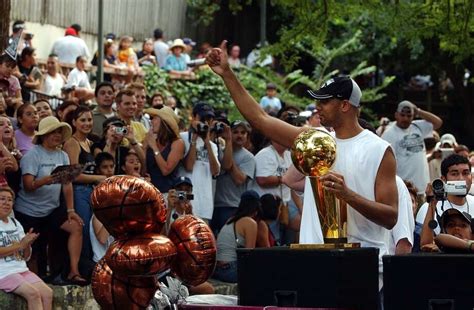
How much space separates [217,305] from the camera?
6.66 m

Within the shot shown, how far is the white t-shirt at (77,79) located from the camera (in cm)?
1852

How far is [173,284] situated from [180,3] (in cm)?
2068

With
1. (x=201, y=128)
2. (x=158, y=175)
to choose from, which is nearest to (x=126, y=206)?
(x=158, y=175)

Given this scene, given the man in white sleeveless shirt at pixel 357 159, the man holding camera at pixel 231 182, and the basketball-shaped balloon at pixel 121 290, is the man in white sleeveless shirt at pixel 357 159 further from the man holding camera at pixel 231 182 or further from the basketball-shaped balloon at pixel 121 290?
the man holding camera at pixel 231 182

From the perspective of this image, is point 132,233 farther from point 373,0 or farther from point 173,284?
point 373,0

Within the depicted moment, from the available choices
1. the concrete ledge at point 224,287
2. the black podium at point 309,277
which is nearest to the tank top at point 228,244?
the concrete ledge at point 224,287

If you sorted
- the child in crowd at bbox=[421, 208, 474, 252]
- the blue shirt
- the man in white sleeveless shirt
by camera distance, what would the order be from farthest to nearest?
the blue shirt → the child in crowd at bbox=[421, 208, 474, 252] → the man in white sleeveless shirt

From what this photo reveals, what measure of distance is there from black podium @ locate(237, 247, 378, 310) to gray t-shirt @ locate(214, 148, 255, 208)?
7.34 metres

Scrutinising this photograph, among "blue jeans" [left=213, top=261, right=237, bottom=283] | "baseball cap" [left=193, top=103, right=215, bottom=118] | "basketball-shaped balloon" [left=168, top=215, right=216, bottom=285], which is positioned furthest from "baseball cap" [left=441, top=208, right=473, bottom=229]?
"baseball cap" [left=193, top=103, right=215, bottom=118]

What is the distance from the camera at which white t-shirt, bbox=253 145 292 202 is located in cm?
1413

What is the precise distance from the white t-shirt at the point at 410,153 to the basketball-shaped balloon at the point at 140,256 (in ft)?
31.1

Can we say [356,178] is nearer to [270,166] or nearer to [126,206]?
[126,206]

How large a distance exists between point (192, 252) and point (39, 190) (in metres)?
5.48

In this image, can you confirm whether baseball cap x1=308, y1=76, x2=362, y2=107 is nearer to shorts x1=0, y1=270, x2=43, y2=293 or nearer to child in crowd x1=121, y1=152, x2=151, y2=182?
shorts x1=0, y1=270, x2=43, y2=293
